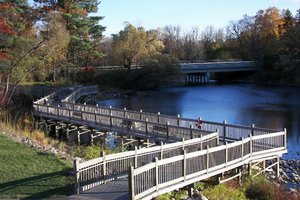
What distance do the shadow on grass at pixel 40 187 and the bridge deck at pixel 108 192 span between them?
0.64 m

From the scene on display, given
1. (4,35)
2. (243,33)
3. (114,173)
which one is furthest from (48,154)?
(243,33)

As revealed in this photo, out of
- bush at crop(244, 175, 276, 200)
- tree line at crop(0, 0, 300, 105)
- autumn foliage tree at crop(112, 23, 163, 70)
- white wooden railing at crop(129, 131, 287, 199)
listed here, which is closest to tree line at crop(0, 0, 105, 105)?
tree line at crop(0, 0, 300, 105)

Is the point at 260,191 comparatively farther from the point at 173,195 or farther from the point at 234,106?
the point at 234,106

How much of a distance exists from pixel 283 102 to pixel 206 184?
38.8m

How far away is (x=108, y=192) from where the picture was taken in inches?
520

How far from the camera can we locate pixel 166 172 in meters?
13.6

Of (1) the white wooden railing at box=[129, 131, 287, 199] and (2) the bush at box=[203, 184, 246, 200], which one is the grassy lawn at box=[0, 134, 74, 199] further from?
(2) the bush at box=[203, 184, 246, 200]

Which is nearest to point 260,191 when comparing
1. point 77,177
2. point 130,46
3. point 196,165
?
point 196,165

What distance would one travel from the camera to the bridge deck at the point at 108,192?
41.8 ft

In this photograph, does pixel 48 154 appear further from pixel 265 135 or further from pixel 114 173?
pixel 265 135

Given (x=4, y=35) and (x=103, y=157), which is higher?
(x=4, y=35)

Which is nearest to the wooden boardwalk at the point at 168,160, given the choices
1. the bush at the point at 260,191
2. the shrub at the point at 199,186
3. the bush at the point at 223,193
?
the bush at the point at 223,193

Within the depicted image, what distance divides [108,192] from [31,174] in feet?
12.1

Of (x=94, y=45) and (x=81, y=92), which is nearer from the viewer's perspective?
(x=81, y=92)
